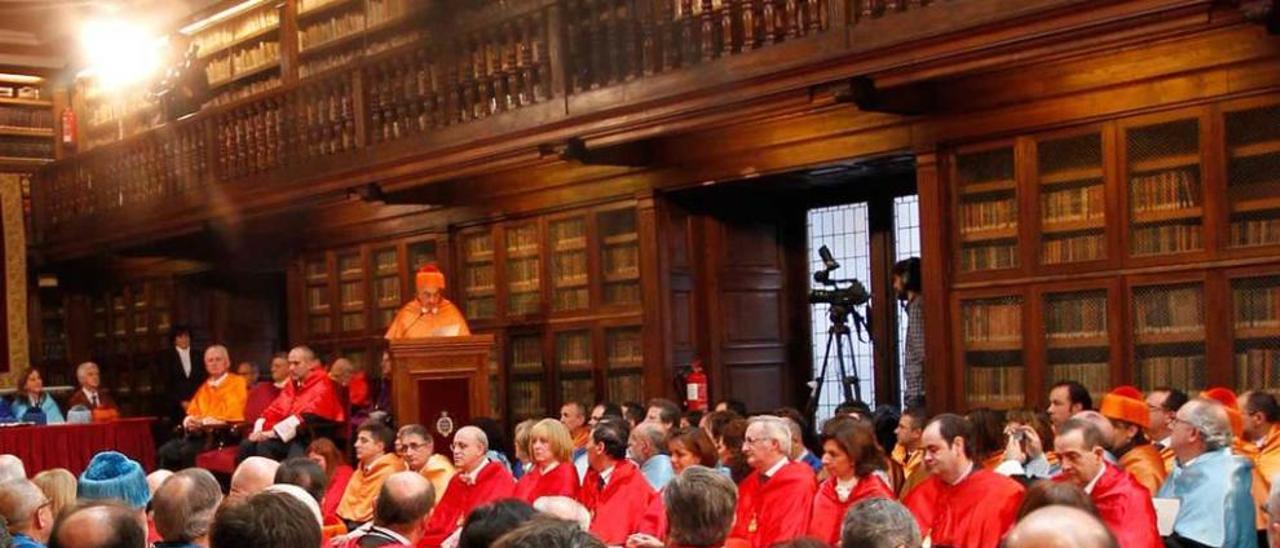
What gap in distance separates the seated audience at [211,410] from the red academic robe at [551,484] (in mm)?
4645

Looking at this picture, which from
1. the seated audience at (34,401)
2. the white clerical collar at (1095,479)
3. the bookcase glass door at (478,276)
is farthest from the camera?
the seated audience at (34,401)

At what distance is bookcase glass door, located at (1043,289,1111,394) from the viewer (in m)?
9.07

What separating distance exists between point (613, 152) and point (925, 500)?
5216 millimetres

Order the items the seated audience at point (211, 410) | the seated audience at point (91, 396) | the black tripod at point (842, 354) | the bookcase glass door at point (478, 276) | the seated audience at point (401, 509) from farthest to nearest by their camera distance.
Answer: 1. the seated audience at point (91, 396)
2. the bookcase glass door at point (478, 276)
3. the seated audience at point (211, 410)
4. the black tripod at point (842, 354)
5. the seated audience at point (401, 509)

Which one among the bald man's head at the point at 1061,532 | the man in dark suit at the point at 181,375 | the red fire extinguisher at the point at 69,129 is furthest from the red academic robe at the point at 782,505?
the red fire extinguisher at the point at 69,129

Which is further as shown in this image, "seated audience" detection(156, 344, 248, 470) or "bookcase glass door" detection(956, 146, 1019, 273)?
"seated audience" detection(156, 344, 248, 470)

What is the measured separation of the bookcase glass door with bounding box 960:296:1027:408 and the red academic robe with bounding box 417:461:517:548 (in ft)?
8.79

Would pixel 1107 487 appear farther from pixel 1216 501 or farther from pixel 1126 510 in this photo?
pixel 1216 501

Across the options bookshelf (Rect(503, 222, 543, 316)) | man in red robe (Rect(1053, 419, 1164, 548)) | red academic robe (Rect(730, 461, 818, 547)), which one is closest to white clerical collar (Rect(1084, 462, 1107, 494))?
man in red robe (Rect(1053, 419, 1164, 548))

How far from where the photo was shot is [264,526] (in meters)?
3.66

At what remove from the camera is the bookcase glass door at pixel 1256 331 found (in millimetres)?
8320

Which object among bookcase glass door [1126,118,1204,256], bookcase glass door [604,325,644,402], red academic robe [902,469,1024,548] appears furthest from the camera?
bookcase glass door [604,325,644,402]

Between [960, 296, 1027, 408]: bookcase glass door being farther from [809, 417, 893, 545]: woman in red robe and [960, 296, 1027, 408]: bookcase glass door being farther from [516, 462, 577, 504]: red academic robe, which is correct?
[809, 417, 893, 545]: woman in red robe

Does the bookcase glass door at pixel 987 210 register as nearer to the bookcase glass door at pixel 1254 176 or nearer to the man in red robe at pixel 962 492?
the bookcase glass door at pixel 1254 176
